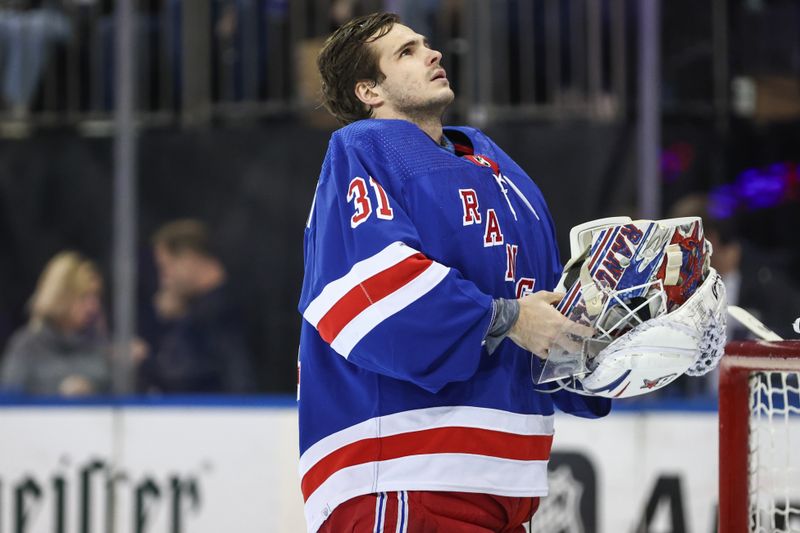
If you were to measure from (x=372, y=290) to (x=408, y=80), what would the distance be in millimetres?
399

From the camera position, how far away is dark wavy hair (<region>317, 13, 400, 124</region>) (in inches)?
81.7

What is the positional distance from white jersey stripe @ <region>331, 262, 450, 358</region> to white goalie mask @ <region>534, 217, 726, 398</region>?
19 centimetres

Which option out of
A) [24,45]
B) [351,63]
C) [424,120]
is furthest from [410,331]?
[24,45]

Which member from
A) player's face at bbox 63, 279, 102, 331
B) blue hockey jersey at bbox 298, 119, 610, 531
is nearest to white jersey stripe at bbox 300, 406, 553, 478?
blue hockey jersey at bbox 298, 119, 610, 531

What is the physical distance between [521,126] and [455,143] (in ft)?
7.70

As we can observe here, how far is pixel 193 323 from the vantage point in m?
4.55

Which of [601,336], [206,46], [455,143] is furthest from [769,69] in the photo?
[601,336]

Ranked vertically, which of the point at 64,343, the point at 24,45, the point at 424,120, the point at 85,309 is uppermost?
the point at 24,45

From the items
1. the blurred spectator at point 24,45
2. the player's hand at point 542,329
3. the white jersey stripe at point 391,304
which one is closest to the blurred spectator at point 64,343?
the blurred spectator at point 24,45

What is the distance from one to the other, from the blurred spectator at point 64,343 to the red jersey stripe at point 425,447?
102 inches

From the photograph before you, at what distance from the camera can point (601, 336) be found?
1.82 meters

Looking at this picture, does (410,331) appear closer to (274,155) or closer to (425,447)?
(425,447)

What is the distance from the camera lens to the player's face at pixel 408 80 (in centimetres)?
203

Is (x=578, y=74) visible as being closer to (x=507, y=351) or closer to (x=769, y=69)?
(x=769, y=69)
